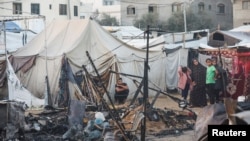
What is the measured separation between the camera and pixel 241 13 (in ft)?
175

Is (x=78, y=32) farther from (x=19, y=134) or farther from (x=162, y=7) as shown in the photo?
(x=162, y=7)

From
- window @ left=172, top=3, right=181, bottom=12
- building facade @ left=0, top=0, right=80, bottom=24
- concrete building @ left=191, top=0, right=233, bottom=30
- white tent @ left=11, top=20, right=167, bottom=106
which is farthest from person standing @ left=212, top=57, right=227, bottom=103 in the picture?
window @ left=172, top=3, right=181, bottom=12

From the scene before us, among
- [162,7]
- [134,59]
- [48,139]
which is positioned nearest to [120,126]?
[48,139]

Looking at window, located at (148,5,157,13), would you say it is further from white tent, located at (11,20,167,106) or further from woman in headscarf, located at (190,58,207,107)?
woman in headscarf, located at (190,58,207,107)

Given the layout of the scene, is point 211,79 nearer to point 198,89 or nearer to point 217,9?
point 198,89

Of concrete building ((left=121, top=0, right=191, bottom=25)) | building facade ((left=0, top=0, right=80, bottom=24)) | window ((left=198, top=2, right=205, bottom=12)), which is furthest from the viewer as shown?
concrete building ((left=121, top=0, right=191, bottom=25))

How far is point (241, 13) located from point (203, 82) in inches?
1494

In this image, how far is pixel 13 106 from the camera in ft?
36.1

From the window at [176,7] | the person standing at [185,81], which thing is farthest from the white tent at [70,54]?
the window at [176,7]

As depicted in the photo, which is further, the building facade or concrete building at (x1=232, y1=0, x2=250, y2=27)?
the building facade

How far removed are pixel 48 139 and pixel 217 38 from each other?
12560 mm

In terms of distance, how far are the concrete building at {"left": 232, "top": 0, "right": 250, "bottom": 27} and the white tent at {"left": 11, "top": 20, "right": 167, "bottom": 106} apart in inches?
1350

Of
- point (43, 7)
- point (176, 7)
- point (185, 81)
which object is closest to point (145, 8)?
point (176, 7)

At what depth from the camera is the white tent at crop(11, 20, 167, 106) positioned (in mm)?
19531
